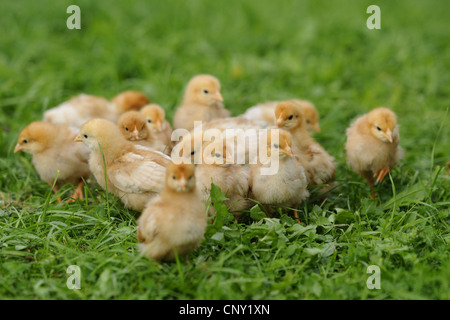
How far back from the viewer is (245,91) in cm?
652

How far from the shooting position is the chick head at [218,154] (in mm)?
3785

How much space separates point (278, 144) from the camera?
3.69 meters

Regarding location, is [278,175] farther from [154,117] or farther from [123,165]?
[154,117]

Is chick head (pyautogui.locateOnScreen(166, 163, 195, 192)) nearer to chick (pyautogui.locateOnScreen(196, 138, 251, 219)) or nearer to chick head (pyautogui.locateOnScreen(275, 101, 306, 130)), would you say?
chick (pyautogui.locateOnScreen(196, 138, 251, 219))

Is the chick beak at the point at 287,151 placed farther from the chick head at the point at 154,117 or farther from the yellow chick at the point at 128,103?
the yellow chick at the point at 128,103

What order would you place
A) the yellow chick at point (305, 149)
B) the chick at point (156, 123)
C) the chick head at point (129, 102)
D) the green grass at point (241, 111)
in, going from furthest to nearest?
→ the chick head at point (129, 102), the chick at point (156, 123), the yellow chick at point (305, 149), the green grass at point (241, 111)

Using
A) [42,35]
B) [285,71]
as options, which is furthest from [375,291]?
[42,35]

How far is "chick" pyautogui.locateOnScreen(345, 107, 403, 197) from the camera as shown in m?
4.32

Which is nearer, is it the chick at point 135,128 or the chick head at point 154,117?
the chick at point 135,128

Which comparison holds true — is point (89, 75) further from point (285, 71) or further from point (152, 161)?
point (152, 161)

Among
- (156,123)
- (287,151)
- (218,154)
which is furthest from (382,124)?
(156,123)

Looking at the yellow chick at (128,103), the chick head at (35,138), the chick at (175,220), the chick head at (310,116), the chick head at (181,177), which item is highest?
the yellow chick at (128,103)

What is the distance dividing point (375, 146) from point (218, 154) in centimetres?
147

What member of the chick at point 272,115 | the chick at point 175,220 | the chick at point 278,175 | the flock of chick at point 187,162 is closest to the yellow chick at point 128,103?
the flock of chick at point 187,162
